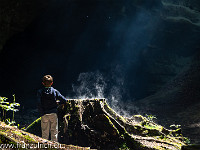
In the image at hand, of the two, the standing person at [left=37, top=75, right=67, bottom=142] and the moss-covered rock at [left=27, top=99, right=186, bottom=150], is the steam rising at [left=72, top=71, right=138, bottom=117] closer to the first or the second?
the moss-covered rock at [left=27, top=99, right=186, bottom=150]

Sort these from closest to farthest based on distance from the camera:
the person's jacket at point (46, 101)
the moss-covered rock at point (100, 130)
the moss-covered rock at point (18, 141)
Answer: the moss-covered rock at point (18, 141) < the person's jacket at point (46, 101) < the moss-covered rock at point (100, 130)

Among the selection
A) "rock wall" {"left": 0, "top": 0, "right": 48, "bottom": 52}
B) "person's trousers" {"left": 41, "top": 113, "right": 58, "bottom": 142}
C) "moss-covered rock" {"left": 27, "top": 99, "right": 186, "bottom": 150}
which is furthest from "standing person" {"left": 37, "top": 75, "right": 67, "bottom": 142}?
"rock wall" {"left": 0, "top": 0, "right": 48, "bottom": 52}

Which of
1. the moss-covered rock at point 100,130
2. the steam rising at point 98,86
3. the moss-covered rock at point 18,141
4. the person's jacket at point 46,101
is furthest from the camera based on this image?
the steam rising at point 98,86

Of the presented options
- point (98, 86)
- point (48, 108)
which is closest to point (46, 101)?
point (48, 108)

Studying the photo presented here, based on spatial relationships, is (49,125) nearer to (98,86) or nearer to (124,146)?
(124,146)

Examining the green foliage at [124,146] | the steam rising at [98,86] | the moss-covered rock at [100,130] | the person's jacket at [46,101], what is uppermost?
the steam rising at [98,86]

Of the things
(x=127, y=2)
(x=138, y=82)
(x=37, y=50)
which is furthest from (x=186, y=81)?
(x=37, y=50)

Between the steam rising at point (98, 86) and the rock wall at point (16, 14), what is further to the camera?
the steam rising at point (98, 86)

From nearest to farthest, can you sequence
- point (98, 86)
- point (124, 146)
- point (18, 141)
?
point (18, 141) → point (124, 146) → point (98, 86)

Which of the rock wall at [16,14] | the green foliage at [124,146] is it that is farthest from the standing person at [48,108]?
the rock wall at [16,14]

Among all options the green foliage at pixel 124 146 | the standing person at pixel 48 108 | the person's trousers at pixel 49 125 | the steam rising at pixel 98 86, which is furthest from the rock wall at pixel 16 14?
the green foliage at pixel 124 146

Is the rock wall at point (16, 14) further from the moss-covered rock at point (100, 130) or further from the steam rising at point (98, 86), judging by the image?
the moss-covered rock at point (100, 130)

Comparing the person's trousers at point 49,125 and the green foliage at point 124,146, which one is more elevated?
the person's trousers at point 49,125

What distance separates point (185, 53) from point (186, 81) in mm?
4366
